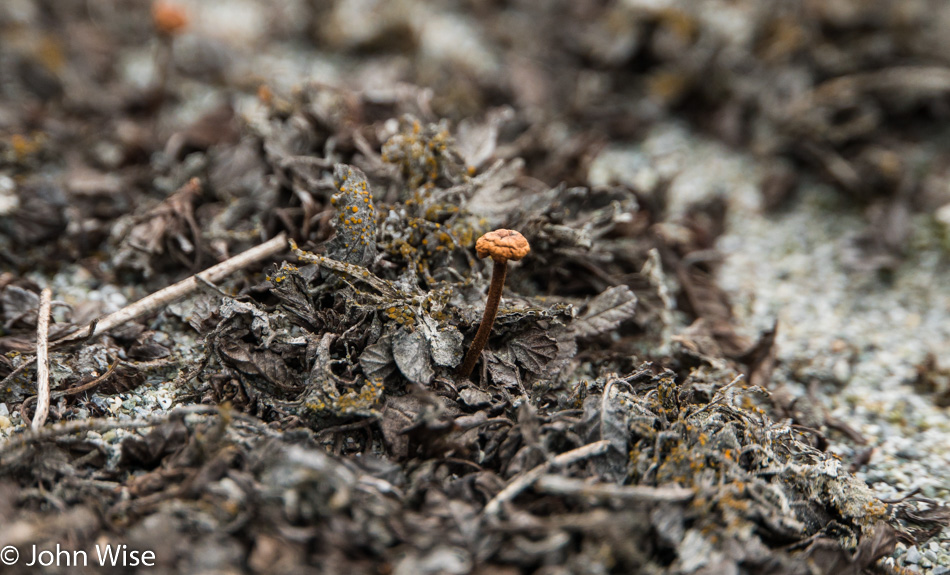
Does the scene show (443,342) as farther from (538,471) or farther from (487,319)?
(538,471)

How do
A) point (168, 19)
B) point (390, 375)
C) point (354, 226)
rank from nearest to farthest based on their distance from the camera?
1. point (390, 375)
2. point (354, 226)
3. point (168, 19)

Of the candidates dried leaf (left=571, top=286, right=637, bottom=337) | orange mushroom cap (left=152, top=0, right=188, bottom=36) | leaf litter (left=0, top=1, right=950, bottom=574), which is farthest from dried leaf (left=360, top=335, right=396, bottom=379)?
orange mushroom cap (left=152, top=0, right=188, bottom=36)

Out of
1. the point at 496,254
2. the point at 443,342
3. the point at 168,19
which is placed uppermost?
the point at 168,19

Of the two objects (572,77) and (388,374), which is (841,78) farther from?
(388,374)

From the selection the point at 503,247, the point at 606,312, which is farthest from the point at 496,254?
the point at 606,312

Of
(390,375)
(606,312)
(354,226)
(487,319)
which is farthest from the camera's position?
(606,312)

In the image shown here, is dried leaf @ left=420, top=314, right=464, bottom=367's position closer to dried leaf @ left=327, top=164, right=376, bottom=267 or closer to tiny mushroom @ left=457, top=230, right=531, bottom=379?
tiny mushroom @ left=457, top=230, right=531, bottom=379
